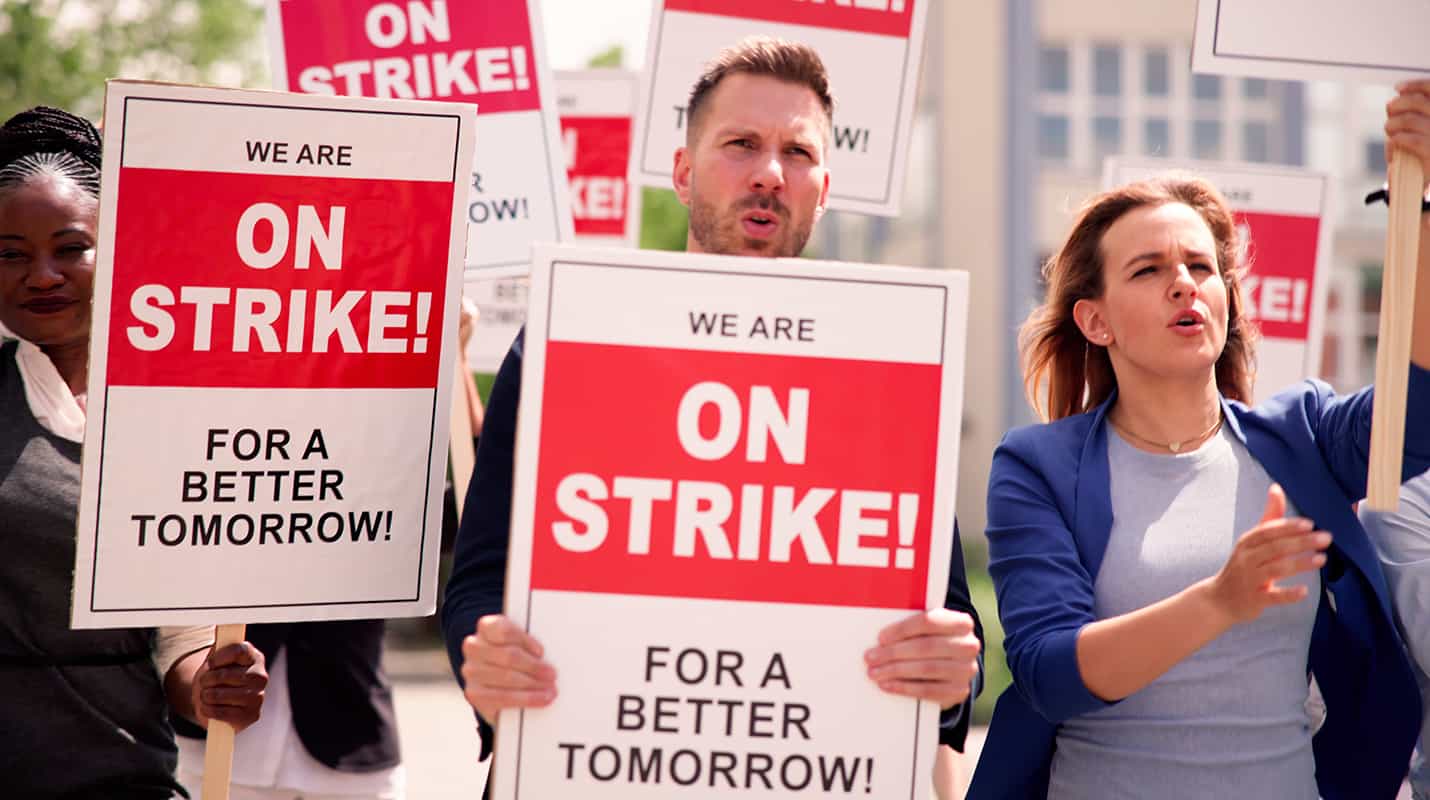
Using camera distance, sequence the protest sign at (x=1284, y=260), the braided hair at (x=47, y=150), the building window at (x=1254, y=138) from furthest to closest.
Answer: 1. the building window at (x=1254, y=138)
2. the protest sign at (x=1284, y=260)
3. the braided hair at (x=47, y=150)

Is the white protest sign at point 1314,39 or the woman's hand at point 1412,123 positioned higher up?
the white protest sign at point 1314,39

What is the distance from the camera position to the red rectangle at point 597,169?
689 centimetres

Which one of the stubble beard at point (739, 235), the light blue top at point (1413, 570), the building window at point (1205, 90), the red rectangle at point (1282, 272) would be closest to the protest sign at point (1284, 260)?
the red rectangle at point (1282, 272)

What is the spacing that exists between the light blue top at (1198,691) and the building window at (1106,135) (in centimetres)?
2490

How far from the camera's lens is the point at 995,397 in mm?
25750

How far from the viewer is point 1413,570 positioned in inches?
115

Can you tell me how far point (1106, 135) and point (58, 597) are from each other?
25.6 meters

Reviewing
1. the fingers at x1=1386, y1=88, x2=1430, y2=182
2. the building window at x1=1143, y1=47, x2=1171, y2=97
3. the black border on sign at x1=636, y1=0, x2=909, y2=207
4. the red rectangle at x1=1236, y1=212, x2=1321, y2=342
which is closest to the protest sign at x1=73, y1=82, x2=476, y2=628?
the fingers at x1=1386, y1=88, x2=1430, y2=182

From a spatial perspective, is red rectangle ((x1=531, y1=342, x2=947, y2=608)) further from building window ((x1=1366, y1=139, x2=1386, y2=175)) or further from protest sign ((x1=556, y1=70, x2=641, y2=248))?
building window ((x1=1366, y1=139, x2=1386, y2=175))

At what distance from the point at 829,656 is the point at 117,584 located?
3.83 ft

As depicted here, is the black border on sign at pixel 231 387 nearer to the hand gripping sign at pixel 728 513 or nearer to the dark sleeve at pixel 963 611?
the hand gripping sign at pixel 728 513

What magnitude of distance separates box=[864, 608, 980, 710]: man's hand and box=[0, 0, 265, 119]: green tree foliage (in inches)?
700

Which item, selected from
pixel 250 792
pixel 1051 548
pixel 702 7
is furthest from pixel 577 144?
pixel 1051 548

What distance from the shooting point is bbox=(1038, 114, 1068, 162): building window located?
26594 millimetres
